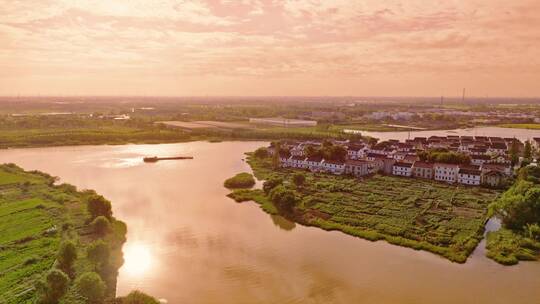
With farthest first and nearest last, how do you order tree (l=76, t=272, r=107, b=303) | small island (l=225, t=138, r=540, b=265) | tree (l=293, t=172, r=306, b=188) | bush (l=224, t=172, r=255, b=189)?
bush (l=224, t=172, r=255, b=189) < tree (l=293, t=172, r=306, b=188) < small island (l=225, t=138, r=540, b=265) < tree (l=76, t=272, r=107, b=303)

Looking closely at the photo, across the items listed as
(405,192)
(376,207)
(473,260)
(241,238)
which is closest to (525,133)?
(405,192)

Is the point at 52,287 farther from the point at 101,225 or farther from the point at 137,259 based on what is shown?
the point at 101,225

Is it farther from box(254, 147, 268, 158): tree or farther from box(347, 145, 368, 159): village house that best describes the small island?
box(254, 147, 268, 158): tree

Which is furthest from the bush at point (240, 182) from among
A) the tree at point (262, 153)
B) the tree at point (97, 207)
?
the tree at point (97, 207)

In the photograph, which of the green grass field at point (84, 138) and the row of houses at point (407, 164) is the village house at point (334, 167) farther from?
the green grass field at point (84, 138)

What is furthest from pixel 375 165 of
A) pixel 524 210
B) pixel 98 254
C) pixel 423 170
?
pixel 98 254

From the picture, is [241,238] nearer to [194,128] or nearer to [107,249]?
[107,249]

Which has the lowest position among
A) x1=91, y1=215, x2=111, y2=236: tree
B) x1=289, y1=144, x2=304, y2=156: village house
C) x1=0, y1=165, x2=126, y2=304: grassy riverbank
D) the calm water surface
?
the calm water surface

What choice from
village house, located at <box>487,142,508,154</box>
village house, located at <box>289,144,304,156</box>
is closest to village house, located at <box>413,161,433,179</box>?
village house, located at <box>289,144,304,156</box>
